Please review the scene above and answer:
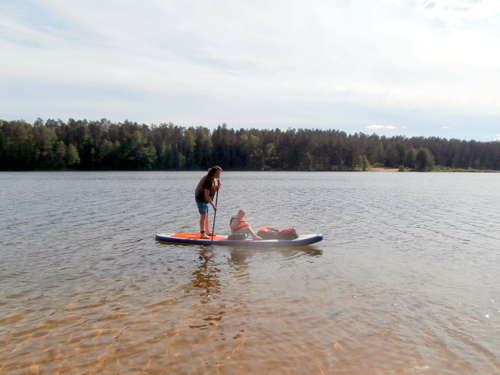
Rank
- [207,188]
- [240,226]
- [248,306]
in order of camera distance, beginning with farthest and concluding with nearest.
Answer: [240,226], [207,188], [248,306]

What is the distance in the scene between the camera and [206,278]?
9805 millimetres

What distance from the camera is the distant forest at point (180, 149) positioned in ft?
348

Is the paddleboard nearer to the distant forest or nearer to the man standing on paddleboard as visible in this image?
the man standing on paddleboard

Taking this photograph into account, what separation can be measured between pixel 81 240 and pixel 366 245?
35.2 feet

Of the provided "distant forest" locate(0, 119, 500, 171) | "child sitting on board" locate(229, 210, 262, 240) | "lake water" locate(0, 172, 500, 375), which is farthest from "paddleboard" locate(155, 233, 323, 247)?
"distant forest" locate(0, 119, 500, 171)

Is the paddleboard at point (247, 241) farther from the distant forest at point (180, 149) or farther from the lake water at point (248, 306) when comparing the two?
the distant forest at point (180, 149)

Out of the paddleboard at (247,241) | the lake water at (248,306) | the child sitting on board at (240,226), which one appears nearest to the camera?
the lake water at (248,306)

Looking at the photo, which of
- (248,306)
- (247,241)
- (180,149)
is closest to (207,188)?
(247,241)

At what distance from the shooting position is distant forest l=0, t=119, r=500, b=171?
106 m

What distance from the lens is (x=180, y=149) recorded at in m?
132

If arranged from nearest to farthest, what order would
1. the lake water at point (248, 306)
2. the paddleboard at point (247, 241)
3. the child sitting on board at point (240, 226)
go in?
1. the lake water at point (248, 306)
2. the paddleboard at point (247, 241)
3. the child sitting on board at point (240, 226)

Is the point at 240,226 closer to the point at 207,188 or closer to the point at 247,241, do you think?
the point at 247,241

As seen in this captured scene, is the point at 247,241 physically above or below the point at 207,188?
below

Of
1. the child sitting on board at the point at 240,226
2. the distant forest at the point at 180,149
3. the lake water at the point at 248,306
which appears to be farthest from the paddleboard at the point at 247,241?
the distant forest at the point at 180,149
